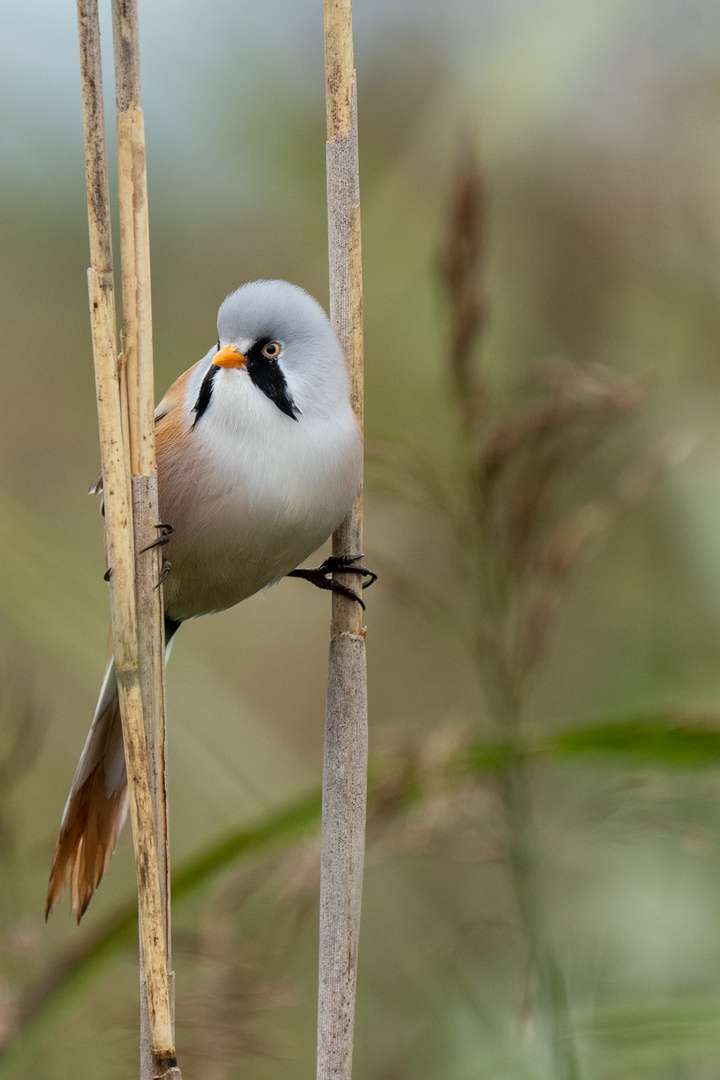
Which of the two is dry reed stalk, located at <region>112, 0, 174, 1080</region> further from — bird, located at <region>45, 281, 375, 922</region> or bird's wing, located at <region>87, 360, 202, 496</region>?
bird's wing, located at <region>87, 360, 202, 496</region>

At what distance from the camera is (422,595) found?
1.77 meters

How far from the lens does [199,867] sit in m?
1.37

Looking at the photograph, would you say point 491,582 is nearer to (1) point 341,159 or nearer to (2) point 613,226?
(1) point 341,159

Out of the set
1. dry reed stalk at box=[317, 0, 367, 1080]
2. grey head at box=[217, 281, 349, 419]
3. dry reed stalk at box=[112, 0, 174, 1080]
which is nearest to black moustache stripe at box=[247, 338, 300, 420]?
grey head at box=[217, 281, 349, 419]

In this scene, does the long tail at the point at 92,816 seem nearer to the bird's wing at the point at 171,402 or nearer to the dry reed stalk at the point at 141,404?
the dry reed stalk at the point at 141,404

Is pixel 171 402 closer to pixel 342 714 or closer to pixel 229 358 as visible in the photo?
pixel 229 358

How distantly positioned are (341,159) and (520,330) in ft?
4.86

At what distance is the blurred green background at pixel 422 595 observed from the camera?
170cm

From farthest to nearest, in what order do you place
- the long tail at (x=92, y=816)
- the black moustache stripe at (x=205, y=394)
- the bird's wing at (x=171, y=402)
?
1. the bird's wing at (x=171, y=402)
2. the black moustache stripe at (x=205, y=394)
3. the long tail at (x=92, y=816)

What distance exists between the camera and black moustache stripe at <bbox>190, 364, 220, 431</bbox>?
5.73ft

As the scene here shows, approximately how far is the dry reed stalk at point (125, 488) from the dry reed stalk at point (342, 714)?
23 cm

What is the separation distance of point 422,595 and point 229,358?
0.50m

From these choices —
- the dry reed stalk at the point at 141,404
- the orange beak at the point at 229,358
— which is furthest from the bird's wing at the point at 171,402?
the dry reed stalk at the point at 141,404

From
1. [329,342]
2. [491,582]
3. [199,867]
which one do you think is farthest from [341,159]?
[199,867]
